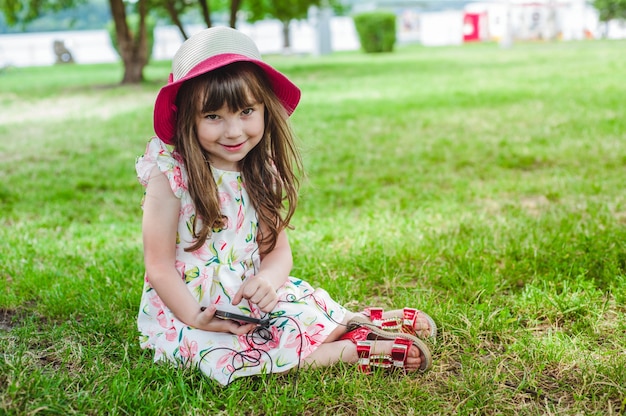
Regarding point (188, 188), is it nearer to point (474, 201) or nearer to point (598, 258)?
point (598, 258)

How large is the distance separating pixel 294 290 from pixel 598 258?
139 centimetres

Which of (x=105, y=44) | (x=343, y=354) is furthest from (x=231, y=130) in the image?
(x=105, y=44)

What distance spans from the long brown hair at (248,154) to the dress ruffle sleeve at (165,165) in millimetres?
28

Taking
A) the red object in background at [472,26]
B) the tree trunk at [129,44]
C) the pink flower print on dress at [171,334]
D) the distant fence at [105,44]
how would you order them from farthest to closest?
the red object in background at [472,26], the distant fence at [105,44], the tree trunk at [129,44], the pink flower print on dress at [171,334]

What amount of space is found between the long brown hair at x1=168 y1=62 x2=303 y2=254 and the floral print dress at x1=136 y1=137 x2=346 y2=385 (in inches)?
1.5

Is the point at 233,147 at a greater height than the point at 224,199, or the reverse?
the point at 233,147

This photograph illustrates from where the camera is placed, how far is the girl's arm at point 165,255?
207 cm

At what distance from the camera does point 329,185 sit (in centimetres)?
459

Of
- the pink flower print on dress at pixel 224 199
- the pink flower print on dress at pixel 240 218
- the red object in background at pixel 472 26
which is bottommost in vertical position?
the red object in background at pixel 472 26

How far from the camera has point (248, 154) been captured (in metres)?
2.27

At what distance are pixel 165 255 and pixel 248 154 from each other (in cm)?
44

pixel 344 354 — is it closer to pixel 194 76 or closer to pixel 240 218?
pixel 240 218

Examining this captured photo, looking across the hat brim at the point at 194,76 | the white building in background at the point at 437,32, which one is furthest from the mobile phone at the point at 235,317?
the white building in background at the point at 437,32

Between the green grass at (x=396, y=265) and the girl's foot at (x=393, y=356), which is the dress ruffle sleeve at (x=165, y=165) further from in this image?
the girl's foot at (x=393, y=356)
